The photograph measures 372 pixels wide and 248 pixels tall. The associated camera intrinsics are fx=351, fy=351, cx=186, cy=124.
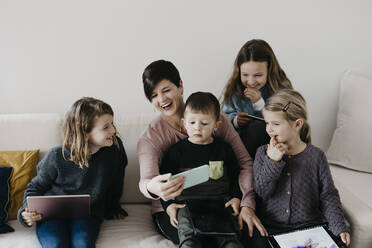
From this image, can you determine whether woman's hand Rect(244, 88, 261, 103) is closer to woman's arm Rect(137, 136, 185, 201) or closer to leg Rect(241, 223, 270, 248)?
woman's arm Rect(137, 136, 185, 201)

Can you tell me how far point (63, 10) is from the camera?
2.02 meters

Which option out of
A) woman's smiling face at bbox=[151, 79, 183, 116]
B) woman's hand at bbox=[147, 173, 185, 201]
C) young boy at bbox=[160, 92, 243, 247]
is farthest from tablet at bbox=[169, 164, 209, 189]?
woman's smiling face at bbox=[151, 79, 183, 116]

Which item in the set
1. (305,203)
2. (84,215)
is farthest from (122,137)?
(305,203)

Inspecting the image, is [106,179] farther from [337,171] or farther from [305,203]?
[337,171]

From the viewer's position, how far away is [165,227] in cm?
167

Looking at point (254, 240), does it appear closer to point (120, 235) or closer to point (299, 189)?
point (299, 189)

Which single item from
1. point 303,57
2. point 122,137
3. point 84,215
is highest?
point 303,57

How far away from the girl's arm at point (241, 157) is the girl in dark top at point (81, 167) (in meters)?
0.55

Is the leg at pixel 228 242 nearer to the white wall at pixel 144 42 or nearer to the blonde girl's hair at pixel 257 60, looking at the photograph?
the blonde girl's hair at pixel 257 60

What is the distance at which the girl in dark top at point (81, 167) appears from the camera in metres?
1.65

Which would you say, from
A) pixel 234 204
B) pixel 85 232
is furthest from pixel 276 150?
pixel 85 232

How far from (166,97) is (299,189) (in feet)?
2.46

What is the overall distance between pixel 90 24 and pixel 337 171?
5.75 ft

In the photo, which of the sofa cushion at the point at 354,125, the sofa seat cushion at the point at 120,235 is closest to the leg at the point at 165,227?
the sofa seat cushion at the point at 120,235
